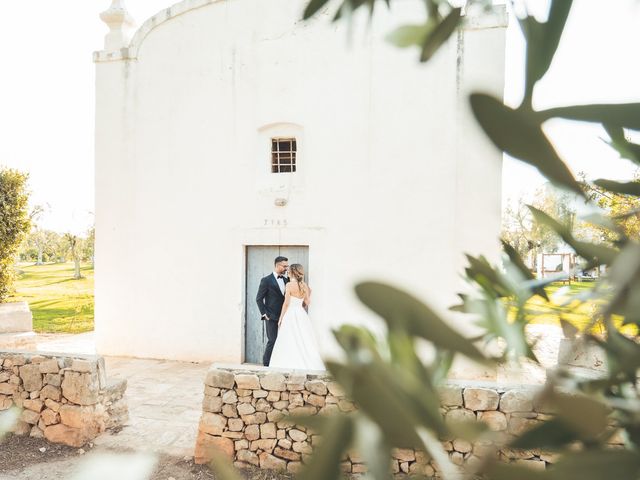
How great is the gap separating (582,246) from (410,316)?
41 centimetres

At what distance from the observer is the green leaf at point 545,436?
369mm

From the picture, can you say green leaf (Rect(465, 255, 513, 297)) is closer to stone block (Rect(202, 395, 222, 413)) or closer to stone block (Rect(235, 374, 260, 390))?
Result: stone block (Rect(235, 374, 260, 390))

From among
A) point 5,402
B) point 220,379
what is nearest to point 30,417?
point 5,402

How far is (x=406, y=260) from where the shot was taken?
7.18 m

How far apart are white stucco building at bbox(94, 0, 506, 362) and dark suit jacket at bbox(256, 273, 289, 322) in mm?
781

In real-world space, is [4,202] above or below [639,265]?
above

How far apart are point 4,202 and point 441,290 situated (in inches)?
303

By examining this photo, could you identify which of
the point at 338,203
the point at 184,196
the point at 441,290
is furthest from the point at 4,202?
the point at 441,290

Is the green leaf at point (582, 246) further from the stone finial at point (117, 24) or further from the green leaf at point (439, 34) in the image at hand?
the stone finial at point (117, 24)

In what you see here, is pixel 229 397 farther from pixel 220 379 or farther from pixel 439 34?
pixel 439 34

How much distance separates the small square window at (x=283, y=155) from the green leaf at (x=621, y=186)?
7.29m

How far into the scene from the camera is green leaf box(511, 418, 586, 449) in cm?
37

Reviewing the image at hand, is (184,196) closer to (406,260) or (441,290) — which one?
(406,260)

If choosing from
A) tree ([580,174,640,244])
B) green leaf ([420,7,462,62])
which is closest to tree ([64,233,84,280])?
tree ([580,174,640,244])
